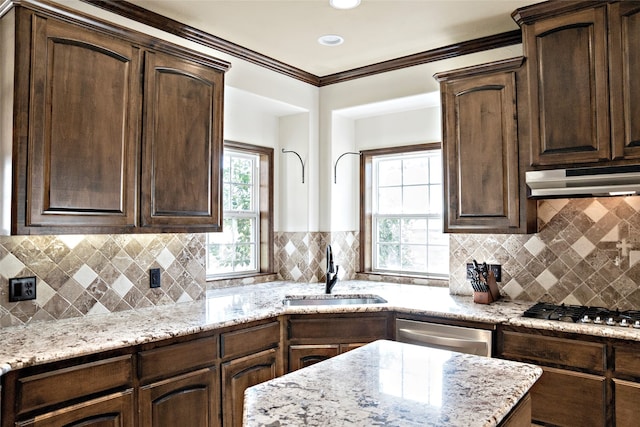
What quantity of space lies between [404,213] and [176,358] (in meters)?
2.40

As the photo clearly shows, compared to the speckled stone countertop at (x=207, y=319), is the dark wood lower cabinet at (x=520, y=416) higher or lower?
lower

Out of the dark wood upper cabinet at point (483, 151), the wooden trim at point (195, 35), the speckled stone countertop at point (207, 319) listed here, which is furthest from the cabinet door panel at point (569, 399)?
the wooden trim at point (195, 35)

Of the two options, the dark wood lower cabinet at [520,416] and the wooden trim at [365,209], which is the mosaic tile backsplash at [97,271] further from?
the dark wood lower cabinet at [520,416]

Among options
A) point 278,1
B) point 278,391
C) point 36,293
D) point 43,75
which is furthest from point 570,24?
point 36,293

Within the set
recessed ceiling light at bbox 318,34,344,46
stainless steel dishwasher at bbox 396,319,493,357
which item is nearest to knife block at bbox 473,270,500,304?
stainless steel dishwasher at bbox 396,319,493,357

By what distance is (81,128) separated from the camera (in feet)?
7.41

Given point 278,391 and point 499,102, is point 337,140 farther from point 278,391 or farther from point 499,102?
point 278,391

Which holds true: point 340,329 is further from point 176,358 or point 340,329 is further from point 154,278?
point 154,278

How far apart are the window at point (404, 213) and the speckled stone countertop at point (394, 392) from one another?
86.8 inches

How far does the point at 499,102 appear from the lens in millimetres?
2902

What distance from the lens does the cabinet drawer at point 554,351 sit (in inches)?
90.5

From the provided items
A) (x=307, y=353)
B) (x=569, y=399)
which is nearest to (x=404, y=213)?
(x=307, y=353)

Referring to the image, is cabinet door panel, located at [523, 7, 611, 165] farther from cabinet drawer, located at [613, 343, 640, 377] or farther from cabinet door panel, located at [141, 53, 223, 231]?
cabinet door panel, located at [141, 53, 223, 231]

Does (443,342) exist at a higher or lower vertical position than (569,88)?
lower
